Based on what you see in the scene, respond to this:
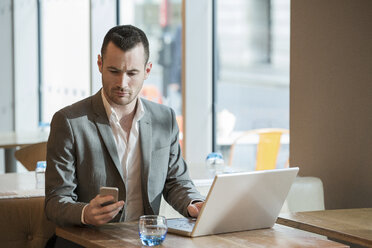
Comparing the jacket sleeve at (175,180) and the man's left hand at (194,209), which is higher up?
the jacket sleeve at (175,180)

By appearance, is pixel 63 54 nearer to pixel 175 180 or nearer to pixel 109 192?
pixel 175 180

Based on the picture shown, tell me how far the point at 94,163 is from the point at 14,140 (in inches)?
135

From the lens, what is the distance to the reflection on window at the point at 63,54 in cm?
808

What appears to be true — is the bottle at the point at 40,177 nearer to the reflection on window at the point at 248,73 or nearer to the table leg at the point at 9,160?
the reflection on window at the point at 248,73

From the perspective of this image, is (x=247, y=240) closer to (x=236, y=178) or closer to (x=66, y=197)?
(x=236, y=178)

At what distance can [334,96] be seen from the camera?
11.6 feet

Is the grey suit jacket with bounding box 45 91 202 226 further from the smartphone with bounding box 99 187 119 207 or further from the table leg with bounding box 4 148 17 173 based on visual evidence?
the table leg with bounding box 4 148 17 173

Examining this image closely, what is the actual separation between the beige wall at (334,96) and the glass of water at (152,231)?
157 cm

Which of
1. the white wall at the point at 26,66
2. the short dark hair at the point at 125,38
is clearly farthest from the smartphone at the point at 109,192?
the white wall at the point at 26,66

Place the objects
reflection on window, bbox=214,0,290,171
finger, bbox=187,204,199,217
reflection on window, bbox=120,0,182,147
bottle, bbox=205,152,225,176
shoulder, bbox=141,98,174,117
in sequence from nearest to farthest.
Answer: finger, bbox=187,204,199,217
shoulder, bbox=141,98,174,117
bottle, bbox=205,152,225,176
reflection on window, bbox=214,0,290,171
reflection on window, bbox=120,0,182,147

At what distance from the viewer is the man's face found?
98.3 inches

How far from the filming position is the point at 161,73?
12703mm

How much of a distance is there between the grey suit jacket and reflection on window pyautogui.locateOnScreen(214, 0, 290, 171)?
2.82 meters

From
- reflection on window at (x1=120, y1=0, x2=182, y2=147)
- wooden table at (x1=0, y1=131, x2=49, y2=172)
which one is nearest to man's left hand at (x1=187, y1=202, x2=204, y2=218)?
wooden table at (x1=0, y1=131, x2=49, y2=172)
